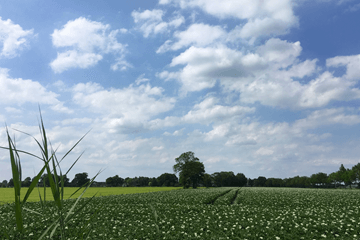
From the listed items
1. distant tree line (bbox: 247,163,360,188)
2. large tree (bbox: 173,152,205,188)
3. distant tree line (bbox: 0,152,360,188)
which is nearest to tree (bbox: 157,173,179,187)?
distant tree line (bbox: 0,152,360,188)

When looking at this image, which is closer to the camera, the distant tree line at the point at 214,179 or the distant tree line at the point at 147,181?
the distant tree line at the point at 214,179

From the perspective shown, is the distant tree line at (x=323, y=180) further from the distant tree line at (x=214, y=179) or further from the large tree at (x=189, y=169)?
the large tree at (x=189, y=169)

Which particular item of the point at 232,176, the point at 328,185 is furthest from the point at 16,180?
the point at 328,185

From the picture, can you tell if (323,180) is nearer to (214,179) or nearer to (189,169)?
(214,179)

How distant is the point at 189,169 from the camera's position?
77.6 m

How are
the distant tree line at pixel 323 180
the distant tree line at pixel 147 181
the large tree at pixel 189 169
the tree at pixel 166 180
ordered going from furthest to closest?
the distant tree line at pixel 147 181, the tree at pixel 166 180, the distant tree line at pixel 323 180, the large tree at pixel 189 169

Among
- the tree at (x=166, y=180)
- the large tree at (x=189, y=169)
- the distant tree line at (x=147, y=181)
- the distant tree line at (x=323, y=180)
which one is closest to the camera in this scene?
the large tree at (x=189, y=169)

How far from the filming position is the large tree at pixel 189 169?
77.2 m

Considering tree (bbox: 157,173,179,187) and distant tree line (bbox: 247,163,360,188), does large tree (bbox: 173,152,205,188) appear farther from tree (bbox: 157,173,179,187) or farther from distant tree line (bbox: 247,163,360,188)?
distant tree line (bbox: 247,163,360,188)

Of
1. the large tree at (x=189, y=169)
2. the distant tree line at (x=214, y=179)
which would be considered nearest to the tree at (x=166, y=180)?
the distant tree line at (x=214, y=179)

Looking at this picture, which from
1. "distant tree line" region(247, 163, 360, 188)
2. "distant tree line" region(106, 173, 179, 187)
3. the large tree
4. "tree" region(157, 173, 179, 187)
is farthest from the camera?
"distant tree line" region(106, 173, 179, 187)

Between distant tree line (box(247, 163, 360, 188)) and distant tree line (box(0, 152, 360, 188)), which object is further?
distant tree line (box(247, 163, 360, 188))

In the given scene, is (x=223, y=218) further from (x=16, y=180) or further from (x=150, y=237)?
(x=16, y=180)

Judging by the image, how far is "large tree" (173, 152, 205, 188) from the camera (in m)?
77.2
